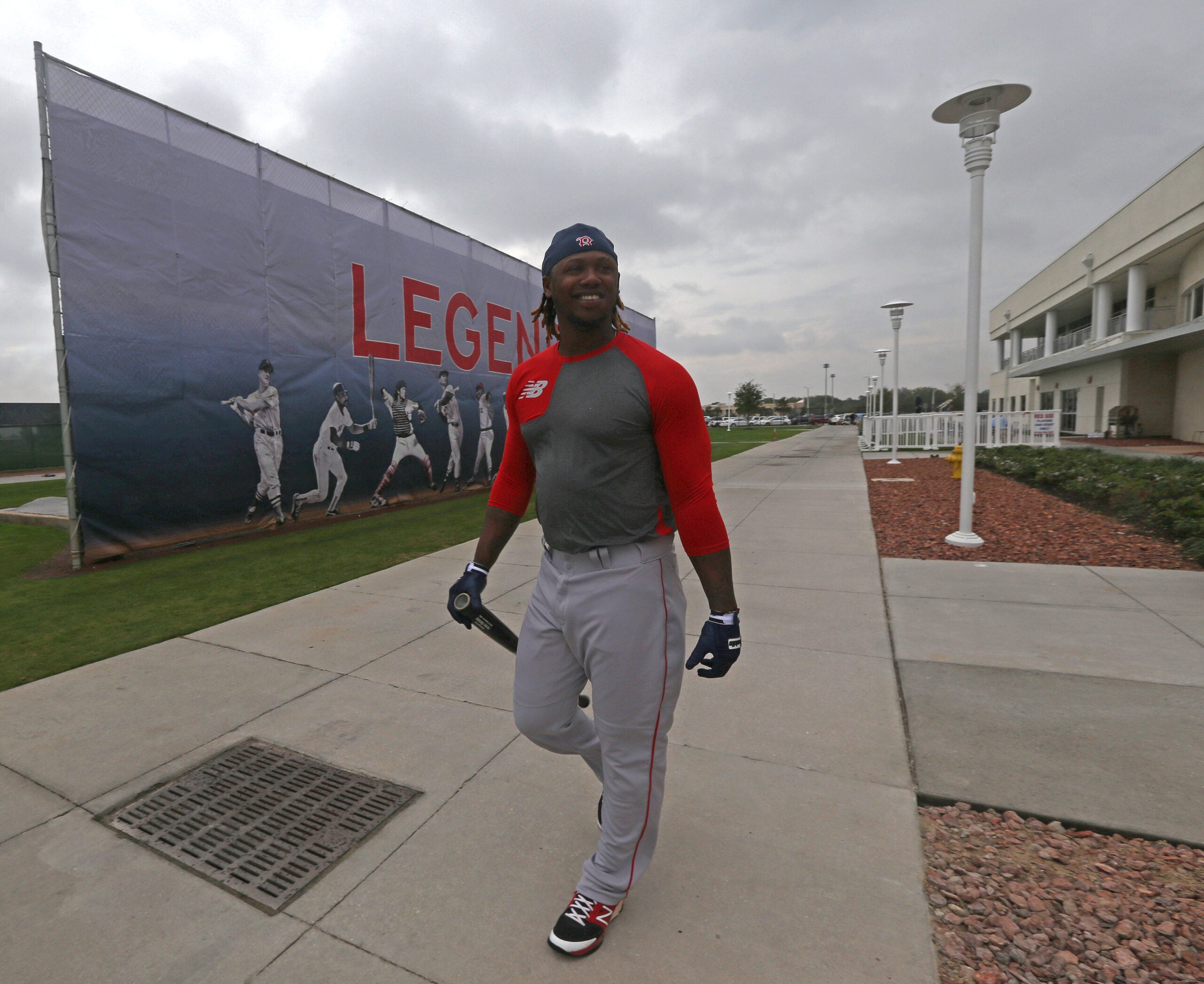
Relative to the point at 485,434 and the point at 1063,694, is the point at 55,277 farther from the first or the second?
the point at 1063,694

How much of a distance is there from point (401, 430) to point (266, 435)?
2901mm

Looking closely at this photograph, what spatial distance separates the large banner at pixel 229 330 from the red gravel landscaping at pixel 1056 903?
8070 mm

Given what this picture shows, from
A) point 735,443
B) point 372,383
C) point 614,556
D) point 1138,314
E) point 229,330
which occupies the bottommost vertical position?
point 735,443

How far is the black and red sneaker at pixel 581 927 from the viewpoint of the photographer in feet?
5.90

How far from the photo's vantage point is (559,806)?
8.20ft

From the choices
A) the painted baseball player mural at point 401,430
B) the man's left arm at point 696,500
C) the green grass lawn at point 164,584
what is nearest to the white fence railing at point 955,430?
the painted baseball player mural at point 401,430

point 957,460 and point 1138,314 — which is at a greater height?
point 1138,314

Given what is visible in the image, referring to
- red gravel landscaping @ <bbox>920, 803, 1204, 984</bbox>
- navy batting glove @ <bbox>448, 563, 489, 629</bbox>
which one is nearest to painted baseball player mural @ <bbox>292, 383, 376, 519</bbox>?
navy batting glove @ <bbox>448, 563, 489, 629</bbox>

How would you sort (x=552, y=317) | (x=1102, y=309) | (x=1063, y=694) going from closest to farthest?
(x=552, y=317) → (x=1063, y=694) → (x=1102, y=309)

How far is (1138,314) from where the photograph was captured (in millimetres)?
26062

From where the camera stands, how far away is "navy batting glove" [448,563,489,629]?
2096mm

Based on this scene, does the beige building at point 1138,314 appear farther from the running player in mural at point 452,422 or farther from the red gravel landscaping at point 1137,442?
the running player in mural at point 452,422

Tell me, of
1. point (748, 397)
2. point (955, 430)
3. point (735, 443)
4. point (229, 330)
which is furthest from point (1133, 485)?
point (748, 397)

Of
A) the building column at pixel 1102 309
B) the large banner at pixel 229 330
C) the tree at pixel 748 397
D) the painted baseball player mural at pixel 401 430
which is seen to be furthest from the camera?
the tree at pixel 748 397
